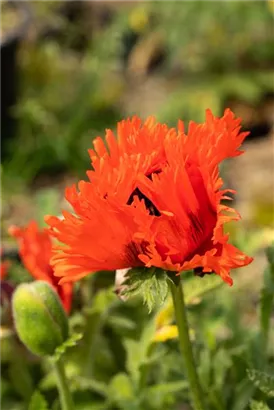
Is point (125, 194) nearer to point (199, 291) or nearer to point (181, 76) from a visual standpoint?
point (199, 291)

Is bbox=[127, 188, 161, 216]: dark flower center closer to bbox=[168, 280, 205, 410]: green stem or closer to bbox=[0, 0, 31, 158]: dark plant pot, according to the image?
bbox=[168, 280, 205, 410]: green stem

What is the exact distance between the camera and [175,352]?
100 centimetres

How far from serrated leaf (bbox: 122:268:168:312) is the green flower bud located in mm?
127

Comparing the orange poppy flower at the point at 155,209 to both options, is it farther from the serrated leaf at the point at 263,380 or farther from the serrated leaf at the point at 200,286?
the serrated leaf at the point at 200,286

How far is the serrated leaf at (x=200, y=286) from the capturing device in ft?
3.17

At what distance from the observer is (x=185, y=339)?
0.79 m


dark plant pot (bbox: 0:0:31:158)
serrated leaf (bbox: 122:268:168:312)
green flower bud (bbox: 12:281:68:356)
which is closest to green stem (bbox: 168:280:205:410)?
serrated leaf (bbox: 122:268:168:312)

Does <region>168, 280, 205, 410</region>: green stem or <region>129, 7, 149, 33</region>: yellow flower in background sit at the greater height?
<region>168, 280, 205, 410</region>: green stem

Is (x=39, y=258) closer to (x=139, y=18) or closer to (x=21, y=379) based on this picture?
(x=21, y=379)

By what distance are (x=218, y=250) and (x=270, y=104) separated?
94.3 inches

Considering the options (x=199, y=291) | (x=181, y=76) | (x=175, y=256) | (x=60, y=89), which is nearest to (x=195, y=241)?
(x=175, y=256)

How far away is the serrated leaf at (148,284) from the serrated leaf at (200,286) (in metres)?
0.23

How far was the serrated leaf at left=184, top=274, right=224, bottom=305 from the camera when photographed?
0.97 meters

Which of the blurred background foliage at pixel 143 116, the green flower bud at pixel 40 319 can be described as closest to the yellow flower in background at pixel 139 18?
the blurred background foliage at pixel 143 116
